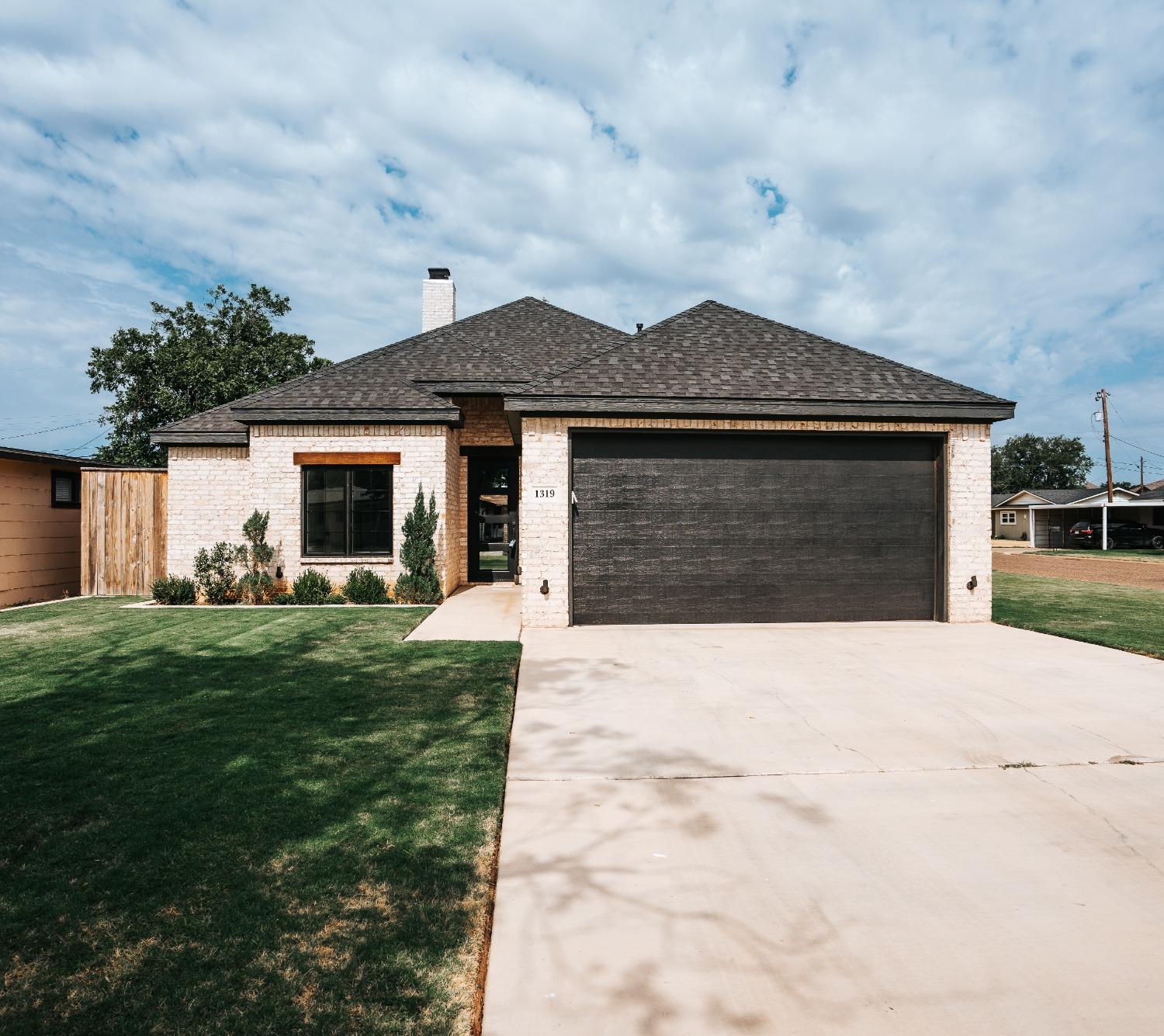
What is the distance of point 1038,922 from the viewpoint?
8.57ft

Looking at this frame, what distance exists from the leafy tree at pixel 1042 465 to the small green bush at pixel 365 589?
8652 cm

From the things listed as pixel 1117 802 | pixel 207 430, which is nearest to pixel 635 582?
pixel 1117 802

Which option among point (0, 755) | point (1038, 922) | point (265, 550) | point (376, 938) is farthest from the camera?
point (265, 550)

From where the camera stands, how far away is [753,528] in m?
9.78

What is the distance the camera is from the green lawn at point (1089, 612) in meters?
8.52

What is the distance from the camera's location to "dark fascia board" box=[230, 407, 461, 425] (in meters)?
11.8

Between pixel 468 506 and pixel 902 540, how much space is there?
864 cm

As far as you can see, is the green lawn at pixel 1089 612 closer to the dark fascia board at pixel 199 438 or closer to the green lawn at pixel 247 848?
the green lawn at pixel 247 848


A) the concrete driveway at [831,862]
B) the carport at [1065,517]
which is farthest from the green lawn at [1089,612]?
the carport at [1065,517]

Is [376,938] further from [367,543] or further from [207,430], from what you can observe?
[207,430]

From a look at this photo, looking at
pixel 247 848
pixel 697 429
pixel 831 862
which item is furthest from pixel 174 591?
pixel 831 862

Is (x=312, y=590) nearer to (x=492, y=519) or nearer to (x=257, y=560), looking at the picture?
(x=257, y=560)

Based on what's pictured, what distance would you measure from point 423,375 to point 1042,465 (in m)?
91.3

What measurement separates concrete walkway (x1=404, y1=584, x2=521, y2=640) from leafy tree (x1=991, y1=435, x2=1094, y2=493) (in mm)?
84773
